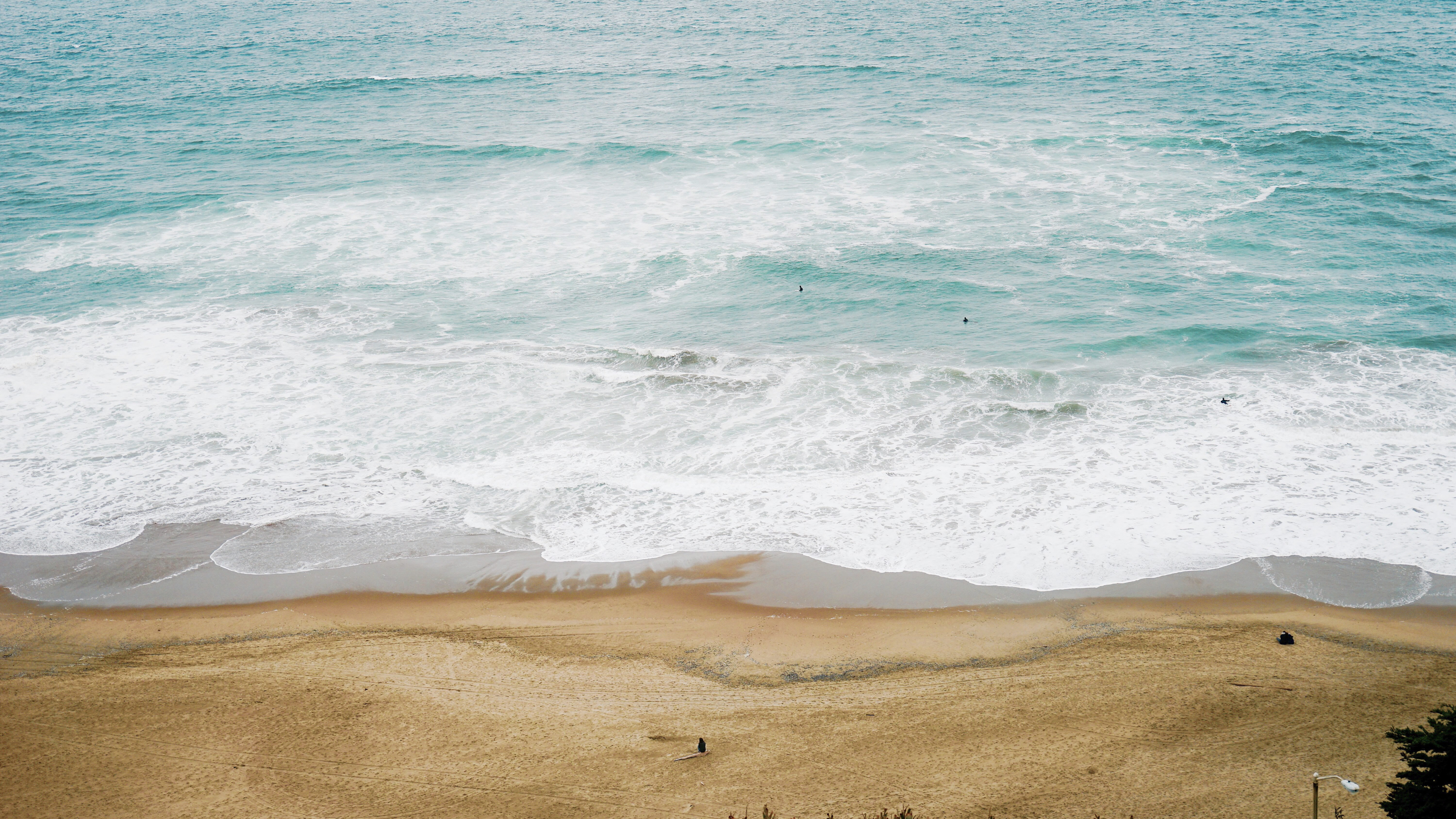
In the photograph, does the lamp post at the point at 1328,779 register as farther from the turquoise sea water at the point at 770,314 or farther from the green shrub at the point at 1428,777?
the turquoise sea water at the point at 770,314

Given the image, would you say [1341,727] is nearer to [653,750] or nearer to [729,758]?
[729,758]

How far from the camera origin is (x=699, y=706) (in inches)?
466

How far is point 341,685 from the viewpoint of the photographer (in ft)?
40.5

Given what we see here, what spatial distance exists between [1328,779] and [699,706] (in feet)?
25.2

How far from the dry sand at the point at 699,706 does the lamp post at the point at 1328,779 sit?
14 centimetres

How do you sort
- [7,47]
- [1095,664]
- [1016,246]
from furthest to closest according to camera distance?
[7,47]
[1016,246]
[1095,664]

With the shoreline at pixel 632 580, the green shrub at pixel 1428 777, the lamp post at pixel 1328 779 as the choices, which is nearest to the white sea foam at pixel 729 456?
the shoreline at pixel 632 580

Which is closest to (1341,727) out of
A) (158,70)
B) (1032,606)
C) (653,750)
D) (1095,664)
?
(1095,664)

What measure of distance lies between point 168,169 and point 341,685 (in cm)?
3334

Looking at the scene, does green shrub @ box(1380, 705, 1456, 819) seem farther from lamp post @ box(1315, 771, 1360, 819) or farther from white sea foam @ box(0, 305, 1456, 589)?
white sea foam @ box(0, 305, 1456, 589)

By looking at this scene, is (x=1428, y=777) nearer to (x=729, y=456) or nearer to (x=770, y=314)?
(x=729, y=456)

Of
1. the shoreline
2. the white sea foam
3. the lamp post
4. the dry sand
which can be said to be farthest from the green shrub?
the white sea foam

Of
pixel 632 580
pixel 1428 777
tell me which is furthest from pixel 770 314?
pixel 1428 777

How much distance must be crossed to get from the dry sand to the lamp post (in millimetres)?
137
